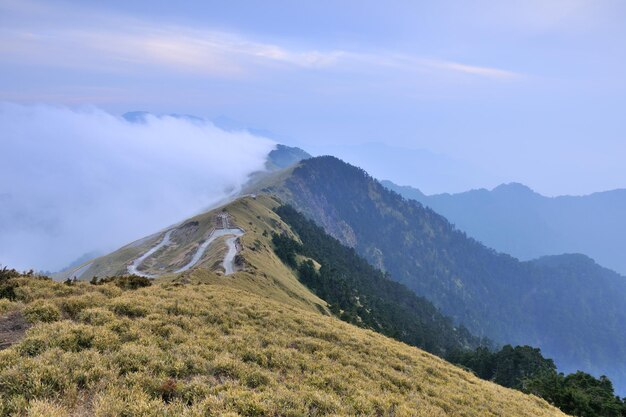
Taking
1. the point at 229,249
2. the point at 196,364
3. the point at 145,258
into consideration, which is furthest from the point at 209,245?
the point at 196,364

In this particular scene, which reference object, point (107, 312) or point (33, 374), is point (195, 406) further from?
point (107, 312)

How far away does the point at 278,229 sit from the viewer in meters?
160

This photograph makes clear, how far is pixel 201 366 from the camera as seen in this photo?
1532 centimetres

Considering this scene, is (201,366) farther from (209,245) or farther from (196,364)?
(209,245)

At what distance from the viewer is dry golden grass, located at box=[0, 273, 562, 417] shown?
1187 cm

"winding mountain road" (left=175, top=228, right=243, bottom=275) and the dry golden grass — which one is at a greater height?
"winding mountain road" (left=175, top=228, right=243, bottom=275)

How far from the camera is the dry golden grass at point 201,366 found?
38.9 feet

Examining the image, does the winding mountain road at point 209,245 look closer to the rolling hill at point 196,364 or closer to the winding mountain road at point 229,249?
the winding mountain road at point 229,249

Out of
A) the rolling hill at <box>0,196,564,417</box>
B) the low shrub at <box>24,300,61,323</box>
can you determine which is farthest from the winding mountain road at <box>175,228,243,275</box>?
the low shrub at <box>24,300,61,323</box>

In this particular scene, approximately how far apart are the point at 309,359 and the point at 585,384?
2495 inches

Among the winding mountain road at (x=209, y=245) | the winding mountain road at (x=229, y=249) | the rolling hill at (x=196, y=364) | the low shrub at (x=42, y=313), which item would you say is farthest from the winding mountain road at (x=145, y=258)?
the low shrub at (x=42, y=313)

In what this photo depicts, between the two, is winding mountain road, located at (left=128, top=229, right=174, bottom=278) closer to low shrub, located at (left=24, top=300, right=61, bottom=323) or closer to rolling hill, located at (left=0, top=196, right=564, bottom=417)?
rolling hill, located at (left=0, top=196, right=564, bottom=417)

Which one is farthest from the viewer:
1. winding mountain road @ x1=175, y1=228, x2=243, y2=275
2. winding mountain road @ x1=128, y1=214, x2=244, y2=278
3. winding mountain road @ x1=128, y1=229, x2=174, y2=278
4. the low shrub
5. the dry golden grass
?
winding mountain road @ x1=128, y1=229, x2=174, y2=278

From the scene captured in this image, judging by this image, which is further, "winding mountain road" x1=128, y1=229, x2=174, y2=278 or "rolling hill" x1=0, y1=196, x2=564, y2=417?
"winding mountain road" x1=128, y1=229, x2=174, y2=278
